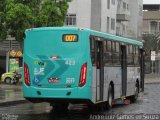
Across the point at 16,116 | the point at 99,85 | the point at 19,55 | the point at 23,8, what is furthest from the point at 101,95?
the point at 19,55

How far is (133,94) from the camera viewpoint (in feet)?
84.0

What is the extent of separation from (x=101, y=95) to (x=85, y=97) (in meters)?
1.84

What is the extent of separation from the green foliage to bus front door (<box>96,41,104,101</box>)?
21382 mm

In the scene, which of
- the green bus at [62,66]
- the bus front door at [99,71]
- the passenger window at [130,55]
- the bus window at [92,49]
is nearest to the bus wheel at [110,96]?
the bus front door at [99,71]

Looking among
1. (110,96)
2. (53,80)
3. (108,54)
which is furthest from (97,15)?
(53,80)

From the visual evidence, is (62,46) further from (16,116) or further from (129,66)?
(129,66)

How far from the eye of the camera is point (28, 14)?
39688 mm

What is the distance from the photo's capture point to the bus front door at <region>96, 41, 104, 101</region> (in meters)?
18.5

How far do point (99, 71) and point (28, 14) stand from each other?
21.8m

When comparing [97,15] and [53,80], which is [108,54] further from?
[97,15]

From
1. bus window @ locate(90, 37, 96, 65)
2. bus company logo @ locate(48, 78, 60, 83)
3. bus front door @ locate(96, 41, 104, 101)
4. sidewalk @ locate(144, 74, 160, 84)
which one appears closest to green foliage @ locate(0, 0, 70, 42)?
sidewalk @ locate(144, 74, 160, 84)

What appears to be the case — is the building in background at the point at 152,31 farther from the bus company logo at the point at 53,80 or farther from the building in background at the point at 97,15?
the bus company logo at the point at 53,80

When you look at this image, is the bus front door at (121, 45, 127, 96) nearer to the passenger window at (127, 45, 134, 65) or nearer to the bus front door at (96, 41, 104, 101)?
the passenger window at (127, 45, 134, 65)

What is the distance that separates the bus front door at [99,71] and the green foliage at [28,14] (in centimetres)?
2138
